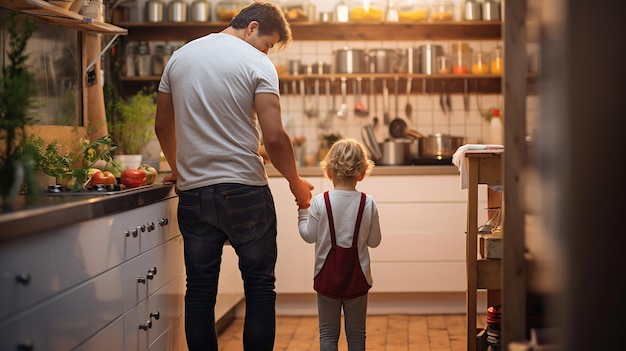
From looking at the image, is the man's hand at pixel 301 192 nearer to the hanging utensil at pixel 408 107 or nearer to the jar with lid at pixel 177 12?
the hanging utensil at pixel 408 107

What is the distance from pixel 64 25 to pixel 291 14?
1.98 metres

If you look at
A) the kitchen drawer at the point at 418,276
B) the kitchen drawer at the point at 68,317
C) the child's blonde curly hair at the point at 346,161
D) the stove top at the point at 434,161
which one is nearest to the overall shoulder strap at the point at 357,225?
the child's blonde curly hair at the point at 346,161

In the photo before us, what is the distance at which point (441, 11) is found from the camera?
5461 mm

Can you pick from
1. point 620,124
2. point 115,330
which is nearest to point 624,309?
point 620,124

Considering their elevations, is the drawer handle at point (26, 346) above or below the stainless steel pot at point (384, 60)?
below

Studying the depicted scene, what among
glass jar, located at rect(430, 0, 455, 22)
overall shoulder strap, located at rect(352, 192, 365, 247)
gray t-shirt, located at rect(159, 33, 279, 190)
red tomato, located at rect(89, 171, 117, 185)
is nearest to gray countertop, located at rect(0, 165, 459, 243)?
red tomato, located at rect(89, 171, 117, 185)

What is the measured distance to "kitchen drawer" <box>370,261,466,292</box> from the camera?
5.07m

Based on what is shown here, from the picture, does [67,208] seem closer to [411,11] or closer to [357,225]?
[357,225]

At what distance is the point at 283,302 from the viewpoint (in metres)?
5.17

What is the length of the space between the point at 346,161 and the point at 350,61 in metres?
2.42

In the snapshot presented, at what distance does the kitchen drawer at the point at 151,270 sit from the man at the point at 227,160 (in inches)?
5.9

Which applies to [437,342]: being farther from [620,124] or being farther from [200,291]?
[620,124]

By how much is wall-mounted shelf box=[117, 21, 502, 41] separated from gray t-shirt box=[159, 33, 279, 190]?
2622 millimetres

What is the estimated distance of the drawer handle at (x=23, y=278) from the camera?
2000 mm
